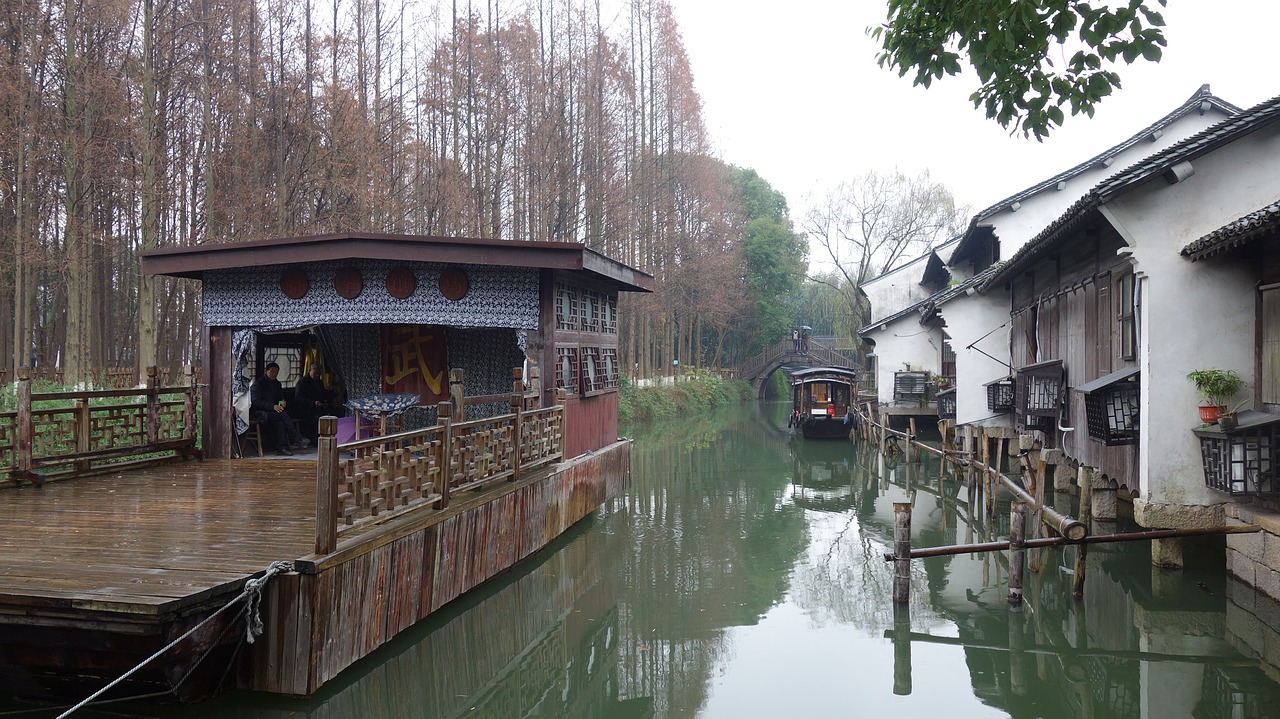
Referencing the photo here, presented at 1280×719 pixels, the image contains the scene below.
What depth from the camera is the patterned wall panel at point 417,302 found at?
1062 cm

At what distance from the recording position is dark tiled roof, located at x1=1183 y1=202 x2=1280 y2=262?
23.9ft

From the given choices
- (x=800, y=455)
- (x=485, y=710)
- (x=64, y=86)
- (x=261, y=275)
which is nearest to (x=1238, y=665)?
(x=485, y=710)

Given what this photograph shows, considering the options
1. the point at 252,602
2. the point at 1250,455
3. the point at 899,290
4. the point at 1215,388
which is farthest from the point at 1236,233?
the point at 899,290

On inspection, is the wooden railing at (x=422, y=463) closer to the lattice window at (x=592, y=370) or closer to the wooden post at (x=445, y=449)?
the wooden post at (x=445, y=449)

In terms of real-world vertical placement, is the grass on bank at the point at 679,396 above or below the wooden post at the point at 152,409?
below

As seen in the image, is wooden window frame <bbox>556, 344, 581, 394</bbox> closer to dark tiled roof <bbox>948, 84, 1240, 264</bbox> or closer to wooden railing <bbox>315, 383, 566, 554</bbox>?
wooden railing <bbox>315, 383, 566, 554</bbox>

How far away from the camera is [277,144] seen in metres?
17.5

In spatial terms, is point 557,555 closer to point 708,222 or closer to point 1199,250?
point 1199,250

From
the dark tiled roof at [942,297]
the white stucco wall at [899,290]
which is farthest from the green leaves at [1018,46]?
the white stucco wall at [899,290]

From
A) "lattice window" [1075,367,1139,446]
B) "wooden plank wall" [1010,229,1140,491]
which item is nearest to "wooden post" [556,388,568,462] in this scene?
"lattice window" [1075,367,1139,446]

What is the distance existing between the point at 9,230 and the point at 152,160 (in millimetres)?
5164

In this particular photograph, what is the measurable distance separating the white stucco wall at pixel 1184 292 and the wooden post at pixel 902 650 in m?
2.86

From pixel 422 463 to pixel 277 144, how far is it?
12.8m

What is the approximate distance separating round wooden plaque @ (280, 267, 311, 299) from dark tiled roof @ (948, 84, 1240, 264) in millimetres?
13989
